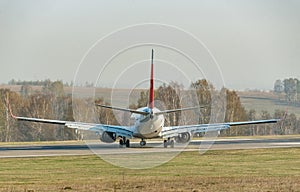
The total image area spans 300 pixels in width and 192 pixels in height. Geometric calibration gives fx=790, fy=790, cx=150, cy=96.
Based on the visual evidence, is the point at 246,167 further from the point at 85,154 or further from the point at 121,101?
the point at 121,101

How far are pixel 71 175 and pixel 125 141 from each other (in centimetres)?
2810

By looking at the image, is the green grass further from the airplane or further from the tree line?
the tree line

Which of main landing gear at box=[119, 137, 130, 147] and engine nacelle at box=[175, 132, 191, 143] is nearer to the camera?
engine nacelle at box=[175, 132, 191, 143]

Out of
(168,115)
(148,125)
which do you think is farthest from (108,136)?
(168,115)

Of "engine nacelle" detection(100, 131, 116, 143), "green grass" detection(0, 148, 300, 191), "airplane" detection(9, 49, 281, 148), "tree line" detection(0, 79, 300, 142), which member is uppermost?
"tree line" detection(0, 79, 300, 142)

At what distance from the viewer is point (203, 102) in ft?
439

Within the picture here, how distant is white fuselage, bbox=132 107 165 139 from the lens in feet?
213

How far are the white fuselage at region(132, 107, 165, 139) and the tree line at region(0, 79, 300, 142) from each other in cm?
4621

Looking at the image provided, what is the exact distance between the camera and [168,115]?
12044 centimetres

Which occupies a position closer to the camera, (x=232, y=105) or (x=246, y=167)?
(x=246, y=167)

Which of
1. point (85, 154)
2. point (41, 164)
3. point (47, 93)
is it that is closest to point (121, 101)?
point (85, 154)

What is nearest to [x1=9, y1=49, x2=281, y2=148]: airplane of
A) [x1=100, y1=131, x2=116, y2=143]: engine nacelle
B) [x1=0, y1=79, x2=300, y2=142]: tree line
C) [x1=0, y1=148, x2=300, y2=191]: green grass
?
[x1=100, y1=131, x2=116, y2=143]: engine nacelle

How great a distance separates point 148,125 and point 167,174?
23.9 meters

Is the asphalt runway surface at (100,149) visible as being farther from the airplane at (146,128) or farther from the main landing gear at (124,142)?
the airplane at (146,128)
